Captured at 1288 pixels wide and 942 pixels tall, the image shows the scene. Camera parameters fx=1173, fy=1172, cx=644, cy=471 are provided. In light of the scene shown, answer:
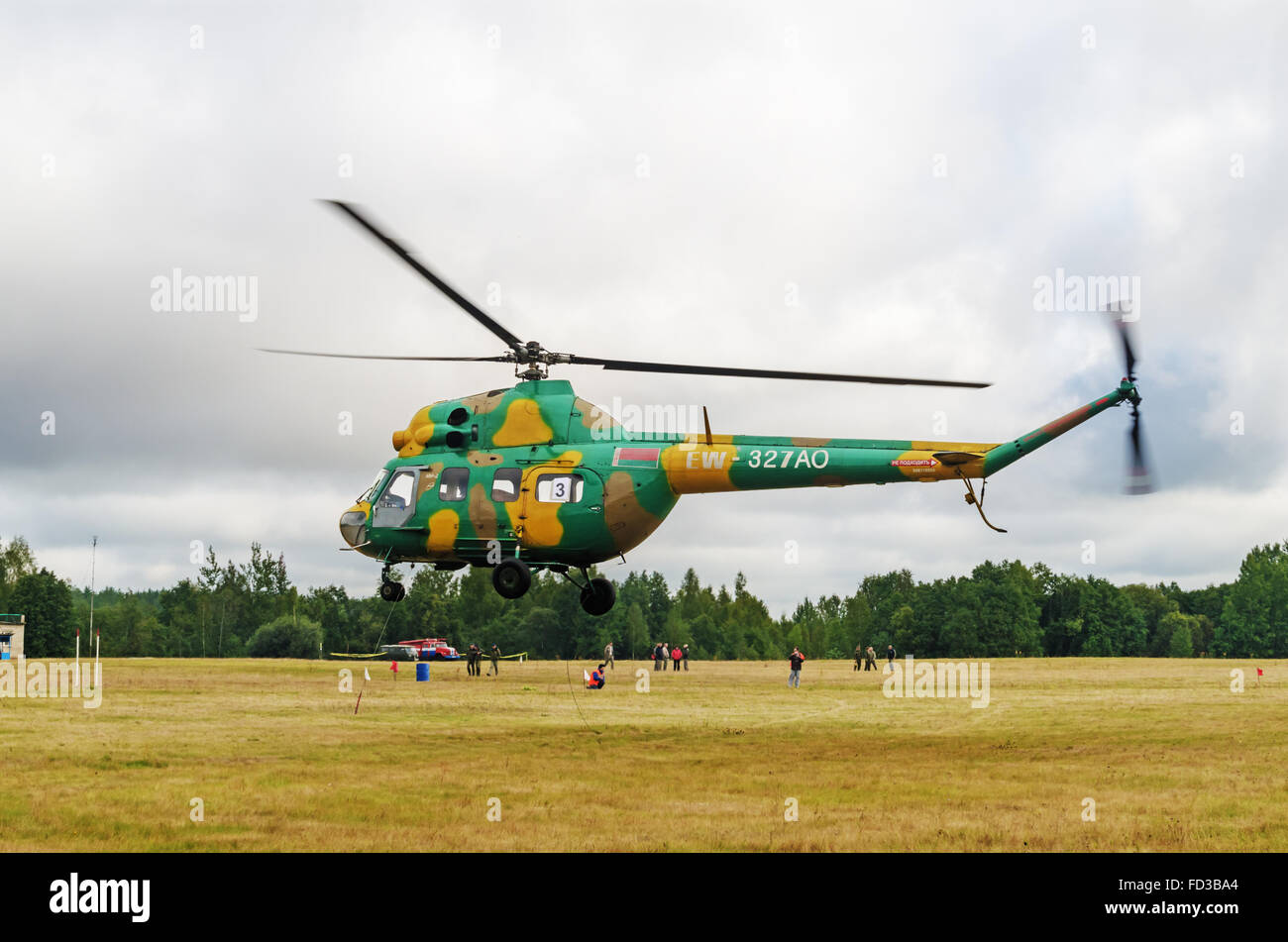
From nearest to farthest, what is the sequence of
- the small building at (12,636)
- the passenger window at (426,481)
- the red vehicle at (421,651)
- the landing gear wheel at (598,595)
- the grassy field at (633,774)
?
the grassy field at (633,774)
the passenger window at (426,481)
the landing gear wheel at (598,595)
the small building at (12,636)
the red vehicle at (421,651)

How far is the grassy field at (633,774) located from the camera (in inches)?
777

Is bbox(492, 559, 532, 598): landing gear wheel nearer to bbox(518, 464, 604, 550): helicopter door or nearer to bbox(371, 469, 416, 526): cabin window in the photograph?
bbox(518, 464, 604, 550): helicopter door

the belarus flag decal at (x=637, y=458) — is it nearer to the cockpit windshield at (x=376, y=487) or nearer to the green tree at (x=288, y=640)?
the cockpit windshield at (x=376, y=487)

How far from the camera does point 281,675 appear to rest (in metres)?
64.1

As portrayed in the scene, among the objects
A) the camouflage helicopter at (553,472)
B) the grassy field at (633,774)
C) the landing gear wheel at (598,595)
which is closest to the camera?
the grassy field at (633,774)

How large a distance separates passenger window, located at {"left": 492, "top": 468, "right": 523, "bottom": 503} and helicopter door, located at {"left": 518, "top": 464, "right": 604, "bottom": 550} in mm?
250

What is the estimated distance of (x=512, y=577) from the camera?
24.3 meters

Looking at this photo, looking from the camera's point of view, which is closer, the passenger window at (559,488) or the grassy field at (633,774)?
the grassy field at (633,774)

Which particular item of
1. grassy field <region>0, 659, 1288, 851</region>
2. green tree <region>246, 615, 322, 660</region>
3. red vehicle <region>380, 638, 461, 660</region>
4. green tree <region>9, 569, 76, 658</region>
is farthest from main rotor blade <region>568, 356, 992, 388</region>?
green tree <region>9, 569, 76, 658</region>

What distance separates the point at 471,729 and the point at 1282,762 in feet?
70.4

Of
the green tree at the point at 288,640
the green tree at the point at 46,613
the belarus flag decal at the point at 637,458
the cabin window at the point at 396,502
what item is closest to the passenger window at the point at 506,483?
the cabin window at the point at 396,502

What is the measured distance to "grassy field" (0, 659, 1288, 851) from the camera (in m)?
19.7

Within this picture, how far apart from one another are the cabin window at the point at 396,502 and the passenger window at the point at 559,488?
3017mm
